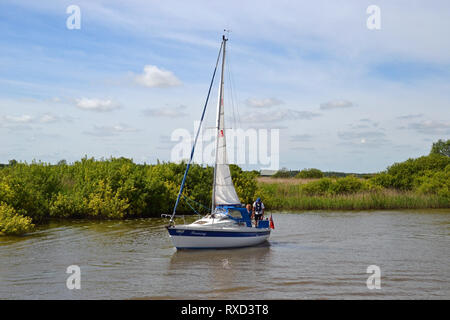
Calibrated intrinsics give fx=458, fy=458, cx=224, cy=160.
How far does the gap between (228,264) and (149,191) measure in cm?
1789

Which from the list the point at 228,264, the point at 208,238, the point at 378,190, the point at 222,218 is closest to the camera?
the point at 228,264

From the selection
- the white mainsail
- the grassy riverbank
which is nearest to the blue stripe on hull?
the white mainsail

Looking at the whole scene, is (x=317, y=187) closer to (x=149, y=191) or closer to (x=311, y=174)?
(x=149, y=191)

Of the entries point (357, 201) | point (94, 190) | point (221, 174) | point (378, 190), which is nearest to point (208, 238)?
point (221, 174)

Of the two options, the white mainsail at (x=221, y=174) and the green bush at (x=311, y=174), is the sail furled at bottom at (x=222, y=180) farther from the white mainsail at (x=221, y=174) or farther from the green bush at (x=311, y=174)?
the green bush at (x=311, y=174)

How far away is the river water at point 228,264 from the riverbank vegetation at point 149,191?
2397 mm

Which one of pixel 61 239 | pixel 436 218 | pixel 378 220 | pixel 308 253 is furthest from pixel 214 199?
pixel 436 218

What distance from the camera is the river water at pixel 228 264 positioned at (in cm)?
1422

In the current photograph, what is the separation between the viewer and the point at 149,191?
115 ft

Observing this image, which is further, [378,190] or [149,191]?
[378,190]

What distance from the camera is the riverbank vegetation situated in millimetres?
28267

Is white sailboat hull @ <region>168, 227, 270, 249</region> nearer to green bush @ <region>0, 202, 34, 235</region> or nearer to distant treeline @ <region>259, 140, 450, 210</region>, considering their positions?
green bush @ <region>0, 202, 34, 235</region>

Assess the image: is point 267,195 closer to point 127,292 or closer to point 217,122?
point 217,122
